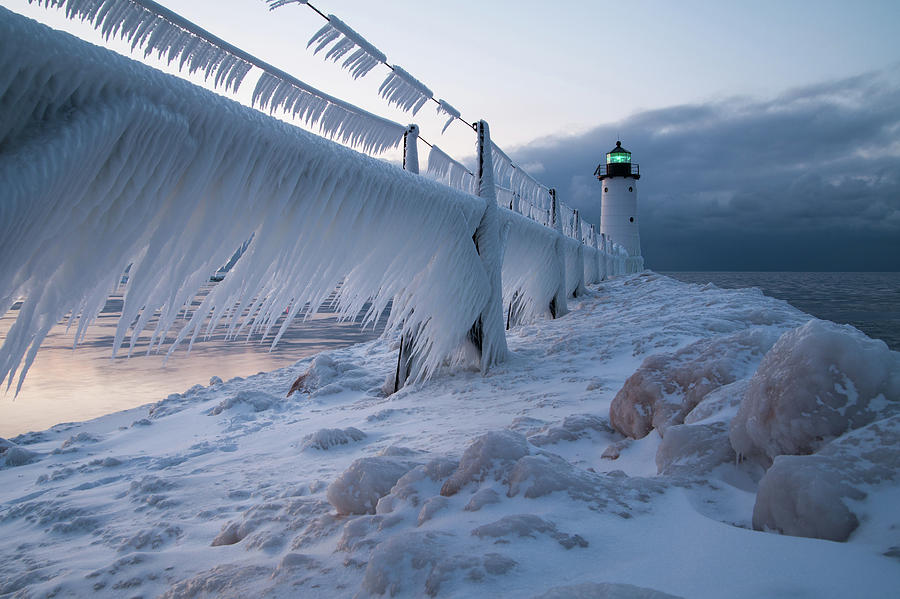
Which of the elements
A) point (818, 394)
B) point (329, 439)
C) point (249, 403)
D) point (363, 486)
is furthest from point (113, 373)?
point (818, 394)

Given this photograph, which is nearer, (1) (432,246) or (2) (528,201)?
(1) (432,246)

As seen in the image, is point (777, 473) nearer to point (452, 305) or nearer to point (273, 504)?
point (273, 504)

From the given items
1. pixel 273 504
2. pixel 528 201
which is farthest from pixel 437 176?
pixel 273 504

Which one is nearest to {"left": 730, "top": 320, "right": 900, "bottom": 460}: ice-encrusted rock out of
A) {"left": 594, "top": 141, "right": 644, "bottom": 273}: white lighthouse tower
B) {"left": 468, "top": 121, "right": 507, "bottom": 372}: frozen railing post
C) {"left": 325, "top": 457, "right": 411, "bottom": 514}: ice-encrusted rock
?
{"left": 325, "top": 457, "right": 411, "bottom": 514}: ice-encrusted rock

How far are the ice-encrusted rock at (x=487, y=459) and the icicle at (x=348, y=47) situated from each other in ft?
9.27

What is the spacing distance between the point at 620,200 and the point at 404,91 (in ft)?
112

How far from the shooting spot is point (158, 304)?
232cm

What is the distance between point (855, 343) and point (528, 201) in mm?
7307

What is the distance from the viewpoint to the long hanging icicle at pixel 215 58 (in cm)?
216

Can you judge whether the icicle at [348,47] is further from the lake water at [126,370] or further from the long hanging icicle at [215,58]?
the lake water at [126,370]

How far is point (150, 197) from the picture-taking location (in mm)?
2061

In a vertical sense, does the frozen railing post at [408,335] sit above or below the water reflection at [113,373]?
above

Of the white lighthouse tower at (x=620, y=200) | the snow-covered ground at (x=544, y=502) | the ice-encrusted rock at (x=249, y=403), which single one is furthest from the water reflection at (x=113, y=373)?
the white lighthouse tower at (x=620, y=200)

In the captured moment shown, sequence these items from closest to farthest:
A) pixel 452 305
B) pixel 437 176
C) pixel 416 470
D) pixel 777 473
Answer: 1. pixel 777 473
2. pixel 416 470
3. pixel 452 305
4. pixel 437 176
